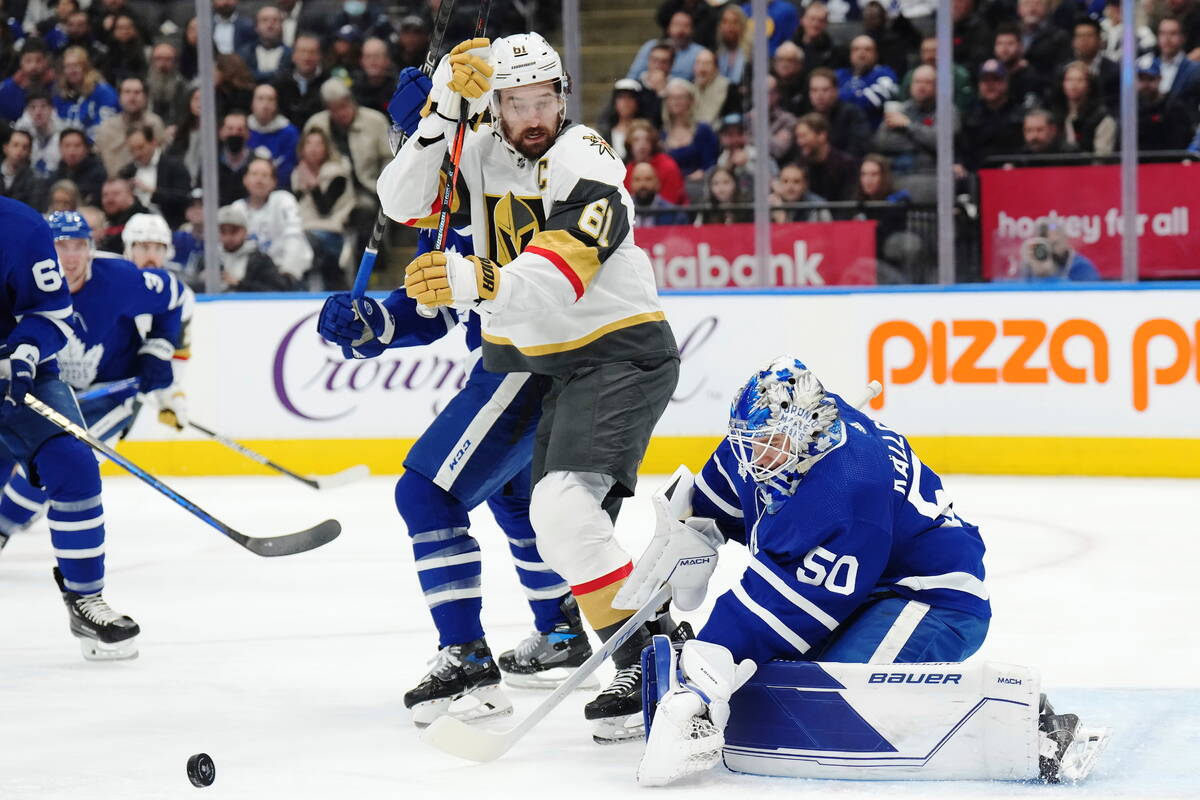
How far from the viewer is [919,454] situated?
259 inches

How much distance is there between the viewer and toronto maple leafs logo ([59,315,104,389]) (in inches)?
200

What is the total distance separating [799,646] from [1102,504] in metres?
3.36

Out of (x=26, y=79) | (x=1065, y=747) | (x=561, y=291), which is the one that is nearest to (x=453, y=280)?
(x=561, y=291)

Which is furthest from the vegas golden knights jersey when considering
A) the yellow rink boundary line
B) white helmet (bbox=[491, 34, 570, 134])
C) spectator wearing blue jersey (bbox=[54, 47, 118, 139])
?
spectator wearing blue jersey (bbox=[54, 47, 118, 139])

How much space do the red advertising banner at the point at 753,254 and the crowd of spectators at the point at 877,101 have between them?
0.17 feet

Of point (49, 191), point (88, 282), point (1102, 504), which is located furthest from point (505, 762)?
point (49, 191)

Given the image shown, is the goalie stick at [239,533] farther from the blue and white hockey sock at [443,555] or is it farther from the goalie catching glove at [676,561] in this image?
the goalie catching glove at [676,561]

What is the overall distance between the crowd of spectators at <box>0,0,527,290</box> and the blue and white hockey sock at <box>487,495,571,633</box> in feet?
12.2

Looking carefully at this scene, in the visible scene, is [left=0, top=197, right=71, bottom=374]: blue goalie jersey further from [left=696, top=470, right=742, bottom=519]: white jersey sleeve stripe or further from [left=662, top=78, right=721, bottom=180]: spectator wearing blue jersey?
[left=662, top=78, right=721, bottom=180]: spectator wearing blue jersey

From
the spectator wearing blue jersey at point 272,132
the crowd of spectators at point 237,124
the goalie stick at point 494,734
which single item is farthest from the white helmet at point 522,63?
the spectator wearing blue jersey at point 272,132

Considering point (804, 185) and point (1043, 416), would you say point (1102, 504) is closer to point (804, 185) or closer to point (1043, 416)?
point (1043, 416)

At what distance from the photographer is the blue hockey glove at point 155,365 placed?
521 cm

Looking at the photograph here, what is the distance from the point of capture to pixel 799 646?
Answer: 267 centimetres

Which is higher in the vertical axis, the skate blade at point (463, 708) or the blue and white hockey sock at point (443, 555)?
the blue and white hockey sock at point (443, 555)
